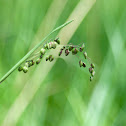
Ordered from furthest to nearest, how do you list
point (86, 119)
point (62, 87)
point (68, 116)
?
1. point (62, 87)
2. point (68, 116)
3. point (86, 119)

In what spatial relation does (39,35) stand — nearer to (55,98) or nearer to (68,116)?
(55,98)

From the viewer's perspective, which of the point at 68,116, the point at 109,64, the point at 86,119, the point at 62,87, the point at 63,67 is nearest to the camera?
the point at 86,119

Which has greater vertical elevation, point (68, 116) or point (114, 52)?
point (114, 52)

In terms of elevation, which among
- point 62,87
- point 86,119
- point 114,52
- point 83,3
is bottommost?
point 86,119

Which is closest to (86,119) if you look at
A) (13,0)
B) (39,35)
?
(39,35)

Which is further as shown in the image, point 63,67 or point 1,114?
point 63,67

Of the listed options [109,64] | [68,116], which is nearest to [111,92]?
[109,64]
